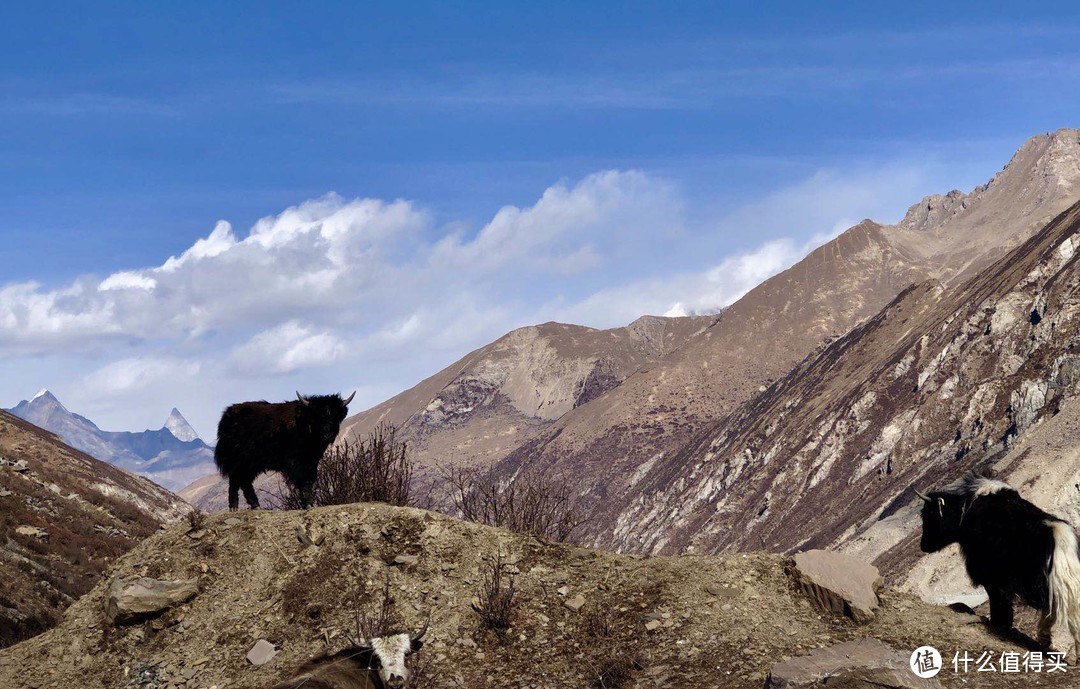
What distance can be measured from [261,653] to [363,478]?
15.6ft

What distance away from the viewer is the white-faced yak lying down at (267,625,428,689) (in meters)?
8.84

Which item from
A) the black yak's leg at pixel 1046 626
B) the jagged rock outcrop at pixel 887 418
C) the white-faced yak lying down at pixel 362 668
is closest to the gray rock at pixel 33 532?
the white-faced yak lying down at pixel 362 668

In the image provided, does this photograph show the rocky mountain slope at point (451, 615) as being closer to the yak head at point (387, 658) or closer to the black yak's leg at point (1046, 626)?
the black yak's leg at point (1046, 626)

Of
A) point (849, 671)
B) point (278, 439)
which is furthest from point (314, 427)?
point (849, 671)

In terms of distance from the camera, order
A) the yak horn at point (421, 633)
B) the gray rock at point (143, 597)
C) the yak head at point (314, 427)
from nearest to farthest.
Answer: the yak horn at point (421, 633) → the gray rock at point (143, 597) → the yak head at point (314, 427)

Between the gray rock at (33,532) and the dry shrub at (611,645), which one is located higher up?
the gray rock at (33,532)

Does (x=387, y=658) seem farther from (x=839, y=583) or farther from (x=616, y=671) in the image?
(x=839, y=583)

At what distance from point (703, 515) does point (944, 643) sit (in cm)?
14076

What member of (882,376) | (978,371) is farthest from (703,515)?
(978,371)

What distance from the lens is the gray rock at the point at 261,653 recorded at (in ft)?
36.5

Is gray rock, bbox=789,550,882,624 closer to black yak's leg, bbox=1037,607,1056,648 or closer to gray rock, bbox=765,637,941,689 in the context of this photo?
gray rock, bbox=765,637,941,689

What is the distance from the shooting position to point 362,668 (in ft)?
29.9

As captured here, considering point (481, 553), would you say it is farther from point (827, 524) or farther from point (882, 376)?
point (882, 376)

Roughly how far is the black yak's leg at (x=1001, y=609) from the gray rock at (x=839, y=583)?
4.32ft
